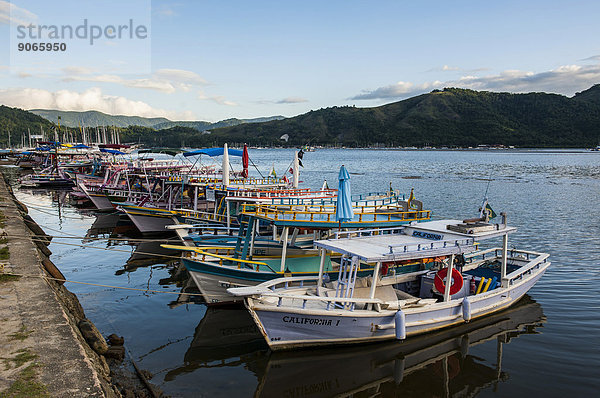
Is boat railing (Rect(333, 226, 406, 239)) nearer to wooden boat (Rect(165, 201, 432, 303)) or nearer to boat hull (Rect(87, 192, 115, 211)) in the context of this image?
wooden boat (Rect(165, 201, 432, 303))

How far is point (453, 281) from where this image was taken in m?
13.8

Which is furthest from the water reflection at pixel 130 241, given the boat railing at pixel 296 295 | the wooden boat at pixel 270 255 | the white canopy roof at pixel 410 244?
the white canopy roof at pixel 410 244

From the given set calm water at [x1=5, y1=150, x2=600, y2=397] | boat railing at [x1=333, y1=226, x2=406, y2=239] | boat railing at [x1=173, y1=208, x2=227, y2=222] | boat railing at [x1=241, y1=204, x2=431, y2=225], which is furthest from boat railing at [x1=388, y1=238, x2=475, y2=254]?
boat railing at [x1=173, y1=208, x2=227, y2=222]

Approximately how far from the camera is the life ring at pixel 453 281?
13.7 metres

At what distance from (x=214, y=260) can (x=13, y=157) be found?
430ft

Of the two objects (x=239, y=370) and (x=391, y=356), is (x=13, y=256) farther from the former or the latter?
(x=391, y=356)

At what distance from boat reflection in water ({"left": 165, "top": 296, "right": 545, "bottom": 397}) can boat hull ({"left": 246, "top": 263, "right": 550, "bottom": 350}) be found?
0.39 metres

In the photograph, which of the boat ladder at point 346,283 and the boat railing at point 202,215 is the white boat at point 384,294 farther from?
the boat railing at point 202,215

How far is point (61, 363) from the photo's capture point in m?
8.35

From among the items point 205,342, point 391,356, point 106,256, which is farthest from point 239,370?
point 106,256

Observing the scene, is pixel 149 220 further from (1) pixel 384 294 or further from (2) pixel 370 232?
(1) pixel 384 294

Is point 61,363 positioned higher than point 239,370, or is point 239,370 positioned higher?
point 61,363

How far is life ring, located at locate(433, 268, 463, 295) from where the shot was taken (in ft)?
44.8

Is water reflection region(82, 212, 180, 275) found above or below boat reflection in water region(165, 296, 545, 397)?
above
